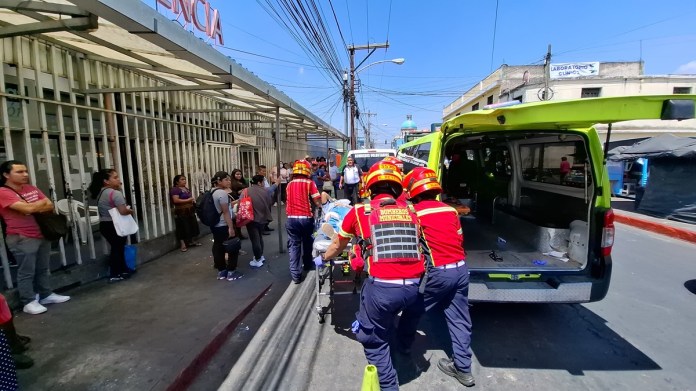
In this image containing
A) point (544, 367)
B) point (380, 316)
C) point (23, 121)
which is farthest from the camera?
point (23, 121)

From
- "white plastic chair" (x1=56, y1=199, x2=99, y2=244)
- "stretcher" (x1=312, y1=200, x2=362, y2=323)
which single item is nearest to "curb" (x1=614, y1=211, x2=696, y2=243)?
"stretcher" (x1=312, y1=200, x2=362, y2=323)

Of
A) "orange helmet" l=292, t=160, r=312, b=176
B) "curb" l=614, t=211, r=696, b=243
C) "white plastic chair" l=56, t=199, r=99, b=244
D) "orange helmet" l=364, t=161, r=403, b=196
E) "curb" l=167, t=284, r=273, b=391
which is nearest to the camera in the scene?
"orange helmet" l=364, t=161, r=403, b=196

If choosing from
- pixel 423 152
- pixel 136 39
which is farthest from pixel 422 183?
pixel 423 152

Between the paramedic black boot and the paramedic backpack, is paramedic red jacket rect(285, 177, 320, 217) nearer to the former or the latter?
the paramedic backpack

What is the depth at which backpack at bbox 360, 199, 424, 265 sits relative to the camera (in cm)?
237

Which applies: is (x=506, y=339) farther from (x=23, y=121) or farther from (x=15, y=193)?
(x=23, y=121)

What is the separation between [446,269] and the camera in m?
2.73

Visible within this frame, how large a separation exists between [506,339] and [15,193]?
207 inches

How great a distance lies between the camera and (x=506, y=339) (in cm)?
341

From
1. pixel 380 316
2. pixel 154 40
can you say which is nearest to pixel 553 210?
pixel 380 316

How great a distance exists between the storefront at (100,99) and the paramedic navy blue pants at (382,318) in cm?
266

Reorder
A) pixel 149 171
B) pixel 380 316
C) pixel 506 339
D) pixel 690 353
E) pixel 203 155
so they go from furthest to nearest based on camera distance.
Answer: pixel 203 155 < pixel 149 171 < pixel 506 339 < pixel 690 353 < pixel 380 316

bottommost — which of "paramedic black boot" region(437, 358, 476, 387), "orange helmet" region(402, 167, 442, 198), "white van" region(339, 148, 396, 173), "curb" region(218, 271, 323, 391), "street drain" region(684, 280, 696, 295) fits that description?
"street drain" region(684, 280, 696, 295)

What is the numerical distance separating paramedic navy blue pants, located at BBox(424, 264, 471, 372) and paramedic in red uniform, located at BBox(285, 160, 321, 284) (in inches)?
93.8
